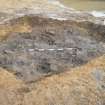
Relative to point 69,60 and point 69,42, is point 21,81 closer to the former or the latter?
point 69,60

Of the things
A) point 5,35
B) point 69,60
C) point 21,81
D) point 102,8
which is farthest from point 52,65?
point 102,8

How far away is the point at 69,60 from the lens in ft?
22.0

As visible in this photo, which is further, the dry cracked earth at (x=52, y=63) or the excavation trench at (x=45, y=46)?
the excavation trench at (x=45, y=46)

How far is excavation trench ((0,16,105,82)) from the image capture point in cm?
646

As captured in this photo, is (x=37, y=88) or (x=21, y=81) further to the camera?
(x=21, y=81)

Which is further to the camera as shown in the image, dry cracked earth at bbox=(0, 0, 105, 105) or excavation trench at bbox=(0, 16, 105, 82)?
excavation trench at bbox=(0, 16, 105, 82)

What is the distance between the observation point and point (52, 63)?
6.56 metres

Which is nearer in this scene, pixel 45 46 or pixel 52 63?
pixel 52 63

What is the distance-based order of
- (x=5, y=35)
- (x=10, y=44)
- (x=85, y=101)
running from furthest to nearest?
(x=5, y=35) → (x=10, y=44) → (x=85, y=101)

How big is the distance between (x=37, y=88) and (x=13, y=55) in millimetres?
1378

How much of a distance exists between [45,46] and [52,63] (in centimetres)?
89

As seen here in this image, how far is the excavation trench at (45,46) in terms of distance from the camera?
21.2 ft

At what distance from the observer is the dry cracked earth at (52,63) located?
213 inches

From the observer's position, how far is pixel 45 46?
7383 mm
